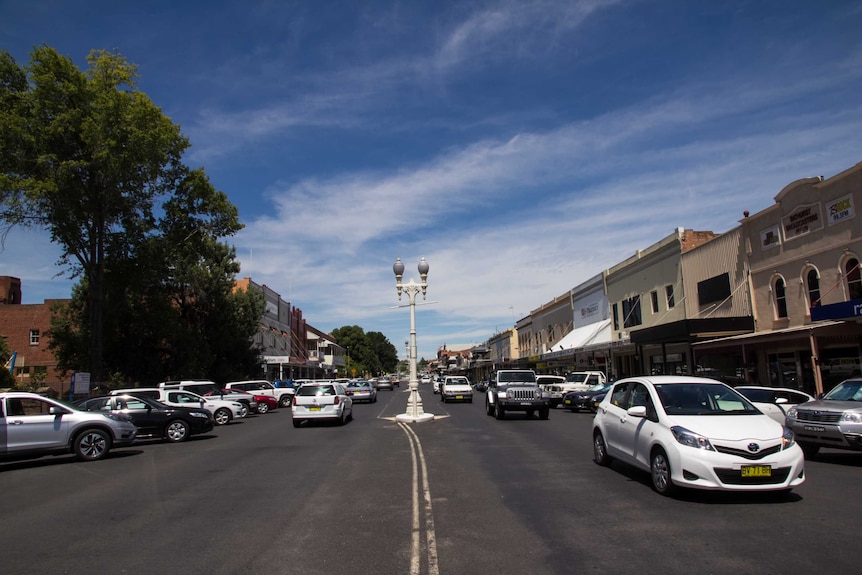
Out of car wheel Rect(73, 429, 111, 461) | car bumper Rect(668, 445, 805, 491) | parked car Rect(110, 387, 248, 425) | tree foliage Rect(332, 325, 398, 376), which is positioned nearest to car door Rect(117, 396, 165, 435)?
parked car Rect(110, 387, 248, 425)

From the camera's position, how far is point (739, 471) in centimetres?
757

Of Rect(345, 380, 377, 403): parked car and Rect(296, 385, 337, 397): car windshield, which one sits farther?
Rect(345, 380, 377, 403): parked car

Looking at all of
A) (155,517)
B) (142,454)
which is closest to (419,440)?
(142,454)

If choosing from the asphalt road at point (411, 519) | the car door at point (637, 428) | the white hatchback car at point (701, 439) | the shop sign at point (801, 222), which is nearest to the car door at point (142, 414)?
the asphalt road at point (411, 519)

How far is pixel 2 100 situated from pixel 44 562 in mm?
29240

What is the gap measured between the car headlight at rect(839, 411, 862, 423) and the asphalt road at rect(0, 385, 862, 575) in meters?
0.82

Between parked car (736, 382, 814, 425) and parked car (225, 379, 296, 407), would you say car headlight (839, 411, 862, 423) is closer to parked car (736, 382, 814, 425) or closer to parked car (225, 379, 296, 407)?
parked car (736, 382, 814, 425)

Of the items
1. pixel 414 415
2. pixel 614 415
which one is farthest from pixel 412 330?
pixel 614 415

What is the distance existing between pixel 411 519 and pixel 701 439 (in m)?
3.77

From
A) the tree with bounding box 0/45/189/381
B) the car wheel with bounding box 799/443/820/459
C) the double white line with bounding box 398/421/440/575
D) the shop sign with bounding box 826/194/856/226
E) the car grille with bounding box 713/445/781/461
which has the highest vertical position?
the tree with bounding box 0/45/189/381

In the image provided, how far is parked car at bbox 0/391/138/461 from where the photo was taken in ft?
42.5

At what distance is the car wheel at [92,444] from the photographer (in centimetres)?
1379

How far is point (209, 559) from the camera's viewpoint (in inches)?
235

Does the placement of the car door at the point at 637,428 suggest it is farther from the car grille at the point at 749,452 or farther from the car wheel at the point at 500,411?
Answer: the car wheel at the point at 500,411
